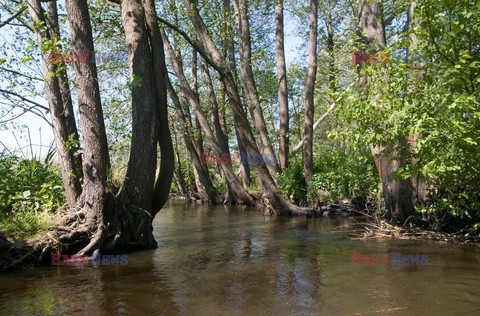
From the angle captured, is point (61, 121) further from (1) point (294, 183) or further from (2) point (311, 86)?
(2) point (311, 86)

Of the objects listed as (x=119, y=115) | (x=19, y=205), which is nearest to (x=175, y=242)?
(x=19, y=205)

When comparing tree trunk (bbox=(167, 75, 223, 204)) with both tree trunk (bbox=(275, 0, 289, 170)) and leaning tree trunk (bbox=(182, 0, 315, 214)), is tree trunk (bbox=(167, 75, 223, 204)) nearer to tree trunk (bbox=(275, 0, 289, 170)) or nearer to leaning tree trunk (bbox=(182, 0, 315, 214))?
tree trunk (bbox=(275, 0, 289, 170))

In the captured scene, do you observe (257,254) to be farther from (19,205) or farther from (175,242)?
(19,205)

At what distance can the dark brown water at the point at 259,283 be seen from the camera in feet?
15.8

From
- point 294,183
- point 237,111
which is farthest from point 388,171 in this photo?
point 294,183

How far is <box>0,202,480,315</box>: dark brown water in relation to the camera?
4801 millimetres

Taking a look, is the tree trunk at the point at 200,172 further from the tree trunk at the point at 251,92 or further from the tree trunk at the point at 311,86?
the tree trunk at the point at 311,86

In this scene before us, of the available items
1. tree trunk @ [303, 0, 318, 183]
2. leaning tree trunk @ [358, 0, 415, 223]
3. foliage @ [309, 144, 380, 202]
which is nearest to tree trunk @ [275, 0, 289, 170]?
tree trunk @ [303, 0, 318, 183]

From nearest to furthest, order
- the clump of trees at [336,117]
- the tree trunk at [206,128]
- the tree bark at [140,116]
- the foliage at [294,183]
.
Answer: the clump of trees at [336,117] < the tree bark at [140,116] < the foliage at [294,183] < the tree trunk at [206,128]

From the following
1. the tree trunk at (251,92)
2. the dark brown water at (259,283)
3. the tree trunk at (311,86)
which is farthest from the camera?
the tree trunk at (311,86)

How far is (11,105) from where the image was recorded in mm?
10180

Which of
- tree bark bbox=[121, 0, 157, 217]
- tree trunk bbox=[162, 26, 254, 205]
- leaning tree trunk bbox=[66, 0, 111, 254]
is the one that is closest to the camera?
leaning tree trunk bbox=[66, 0, 111, 254]

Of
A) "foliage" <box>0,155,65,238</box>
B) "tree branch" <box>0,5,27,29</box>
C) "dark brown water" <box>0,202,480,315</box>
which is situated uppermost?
"tree branch" <box>0,5,27,29</box>

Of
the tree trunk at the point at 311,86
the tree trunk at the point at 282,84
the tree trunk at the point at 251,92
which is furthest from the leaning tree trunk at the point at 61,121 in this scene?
the tree trunk at the point at 282,84
